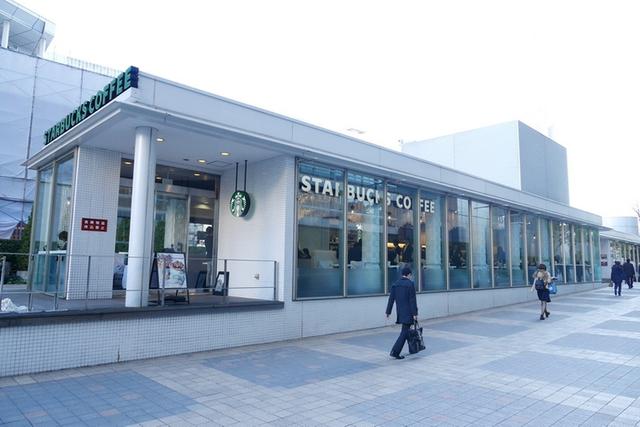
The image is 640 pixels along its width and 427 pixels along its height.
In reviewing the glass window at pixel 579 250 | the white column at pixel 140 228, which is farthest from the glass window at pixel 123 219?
the glass window at pixel 579 250

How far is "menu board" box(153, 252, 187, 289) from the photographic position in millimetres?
8719

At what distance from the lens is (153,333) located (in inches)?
307

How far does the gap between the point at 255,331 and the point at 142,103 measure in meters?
4.84

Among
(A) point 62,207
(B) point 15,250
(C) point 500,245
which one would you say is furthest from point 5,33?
(C) point 500,245

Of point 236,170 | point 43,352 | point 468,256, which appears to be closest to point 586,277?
point 468,256

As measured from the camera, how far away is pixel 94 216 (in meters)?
9.98

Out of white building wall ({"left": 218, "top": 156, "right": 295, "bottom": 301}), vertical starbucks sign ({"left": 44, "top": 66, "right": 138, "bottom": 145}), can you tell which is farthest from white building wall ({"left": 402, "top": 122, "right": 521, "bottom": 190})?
vertical starbucks sign ({"left": 44, "top": 66, "right": 138, "bottom": 145})

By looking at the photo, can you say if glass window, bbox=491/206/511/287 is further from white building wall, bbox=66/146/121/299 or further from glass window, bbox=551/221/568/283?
white building wall, bbox=66/146/121/299

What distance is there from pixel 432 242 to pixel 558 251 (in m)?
12.3

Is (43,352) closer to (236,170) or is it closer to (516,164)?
(236,170)

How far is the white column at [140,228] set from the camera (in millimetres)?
8055

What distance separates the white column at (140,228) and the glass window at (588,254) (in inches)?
1023

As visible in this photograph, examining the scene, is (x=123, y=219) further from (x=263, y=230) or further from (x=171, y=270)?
(x=263, y=230)

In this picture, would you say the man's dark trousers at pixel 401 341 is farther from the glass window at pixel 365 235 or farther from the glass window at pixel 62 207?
the glass window at pixel 62 207
